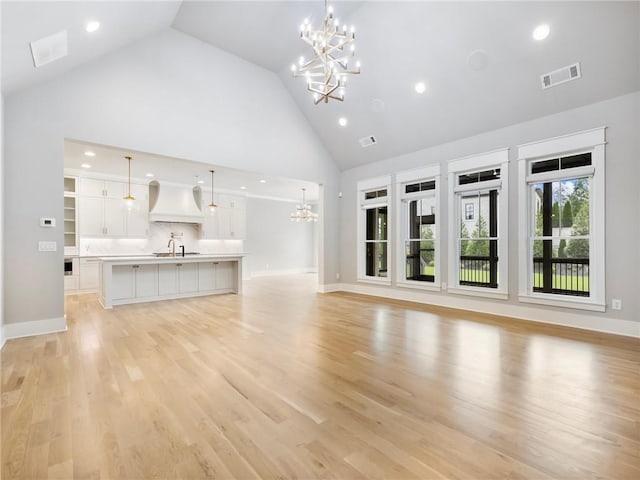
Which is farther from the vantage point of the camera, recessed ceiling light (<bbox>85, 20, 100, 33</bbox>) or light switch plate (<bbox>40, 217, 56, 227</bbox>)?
light switch plate (<bbox>40, 217, 56, 227</bbox>)

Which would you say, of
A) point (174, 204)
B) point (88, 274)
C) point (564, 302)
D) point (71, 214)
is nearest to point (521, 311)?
point (564, 302)

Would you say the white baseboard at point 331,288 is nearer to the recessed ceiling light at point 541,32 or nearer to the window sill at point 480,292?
the window sill at point 480,292

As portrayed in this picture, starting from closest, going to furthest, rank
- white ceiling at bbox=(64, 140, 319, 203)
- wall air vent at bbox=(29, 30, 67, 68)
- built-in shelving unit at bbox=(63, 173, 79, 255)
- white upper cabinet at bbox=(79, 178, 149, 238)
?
wall air vent at bbox=(29, 30, 67, 68) < white ceiling at bbox=(64, 140, 319, 203) < built-in shelving unit at bbox=(63, 173, 79, 255) < white upper cabinet at bbox=(79, 178, 149, 238)

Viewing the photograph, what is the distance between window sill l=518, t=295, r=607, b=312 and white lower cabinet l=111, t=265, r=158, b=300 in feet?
21.8

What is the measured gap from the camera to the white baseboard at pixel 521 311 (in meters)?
4.02

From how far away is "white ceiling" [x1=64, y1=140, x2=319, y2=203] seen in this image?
19.5 ft

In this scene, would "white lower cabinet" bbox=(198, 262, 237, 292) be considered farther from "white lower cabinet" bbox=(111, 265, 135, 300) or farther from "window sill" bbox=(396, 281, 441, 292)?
"window sill" bbox=(396, 281, 441, 292)

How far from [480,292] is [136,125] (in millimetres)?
6272

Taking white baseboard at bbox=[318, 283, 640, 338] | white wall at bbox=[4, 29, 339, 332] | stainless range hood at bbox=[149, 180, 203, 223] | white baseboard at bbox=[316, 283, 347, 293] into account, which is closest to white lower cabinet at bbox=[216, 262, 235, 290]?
white baseboard at bbox=[316, 283, 347, 293]

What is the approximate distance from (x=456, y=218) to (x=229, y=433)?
5.22 meters

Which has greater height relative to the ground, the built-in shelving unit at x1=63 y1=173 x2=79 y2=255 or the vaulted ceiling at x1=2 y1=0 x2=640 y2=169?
the vaulted ceiling at x1=2 y1=0 x2=640 y2=169

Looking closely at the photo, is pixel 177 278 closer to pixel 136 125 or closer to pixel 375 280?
pixel 136 125

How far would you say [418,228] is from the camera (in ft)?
21.5

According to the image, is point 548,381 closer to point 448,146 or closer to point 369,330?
point 369,330
